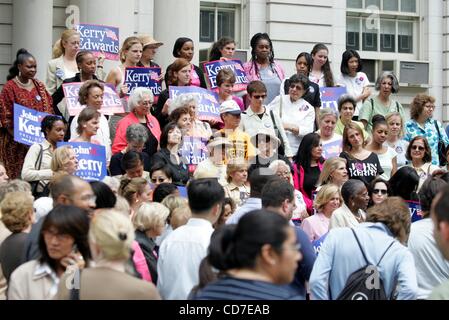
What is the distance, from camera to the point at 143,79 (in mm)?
14445

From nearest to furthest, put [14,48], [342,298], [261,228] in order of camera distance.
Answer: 1. [261,228]
2. [342,298]
3. [14,48]

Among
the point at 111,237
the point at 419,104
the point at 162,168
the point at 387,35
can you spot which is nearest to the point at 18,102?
the point at 162,168

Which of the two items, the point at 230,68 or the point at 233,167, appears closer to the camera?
the point at 233,167

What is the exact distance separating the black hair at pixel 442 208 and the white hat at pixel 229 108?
7.89 metres

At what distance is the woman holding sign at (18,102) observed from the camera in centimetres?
1362

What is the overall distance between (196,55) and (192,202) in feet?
35.8

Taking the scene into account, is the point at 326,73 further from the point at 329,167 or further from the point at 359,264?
the point at 359,264

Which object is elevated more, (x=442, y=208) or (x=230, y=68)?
(x=230, y=68)

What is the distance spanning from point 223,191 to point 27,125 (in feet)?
17.0

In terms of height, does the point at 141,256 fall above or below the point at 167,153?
below

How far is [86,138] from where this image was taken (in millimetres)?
12117

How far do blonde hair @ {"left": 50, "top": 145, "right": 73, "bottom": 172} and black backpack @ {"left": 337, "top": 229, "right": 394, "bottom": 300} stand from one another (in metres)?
3.76
